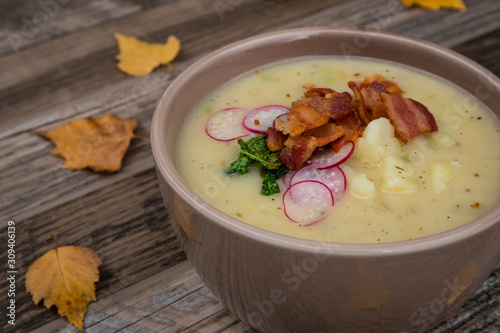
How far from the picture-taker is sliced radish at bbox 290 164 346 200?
56.6 inches

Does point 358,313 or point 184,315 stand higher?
point 358,313

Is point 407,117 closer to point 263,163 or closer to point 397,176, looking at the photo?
point 397,176

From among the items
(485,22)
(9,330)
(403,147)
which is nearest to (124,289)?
(9,330)

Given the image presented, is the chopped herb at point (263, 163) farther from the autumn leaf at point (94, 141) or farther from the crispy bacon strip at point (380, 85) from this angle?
the autumn leaf at point (94, 141)

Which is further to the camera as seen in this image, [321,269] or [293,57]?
[293,57]

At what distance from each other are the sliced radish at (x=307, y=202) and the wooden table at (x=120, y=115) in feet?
1.24

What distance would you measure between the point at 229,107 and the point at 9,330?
87 centimetres

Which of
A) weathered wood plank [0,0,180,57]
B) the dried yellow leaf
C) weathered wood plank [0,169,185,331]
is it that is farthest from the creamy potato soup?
weathered wood plank [0,0,180,57]

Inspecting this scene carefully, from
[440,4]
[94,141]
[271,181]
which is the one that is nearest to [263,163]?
[271,181]

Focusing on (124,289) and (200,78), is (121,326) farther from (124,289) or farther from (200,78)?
(200,78)

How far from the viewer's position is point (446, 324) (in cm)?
154

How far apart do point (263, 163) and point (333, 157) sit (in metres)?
0.18

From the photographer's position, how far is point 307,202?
140 centimetres

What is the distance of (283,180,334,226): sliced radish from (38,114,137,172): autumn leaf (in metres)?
0.83
